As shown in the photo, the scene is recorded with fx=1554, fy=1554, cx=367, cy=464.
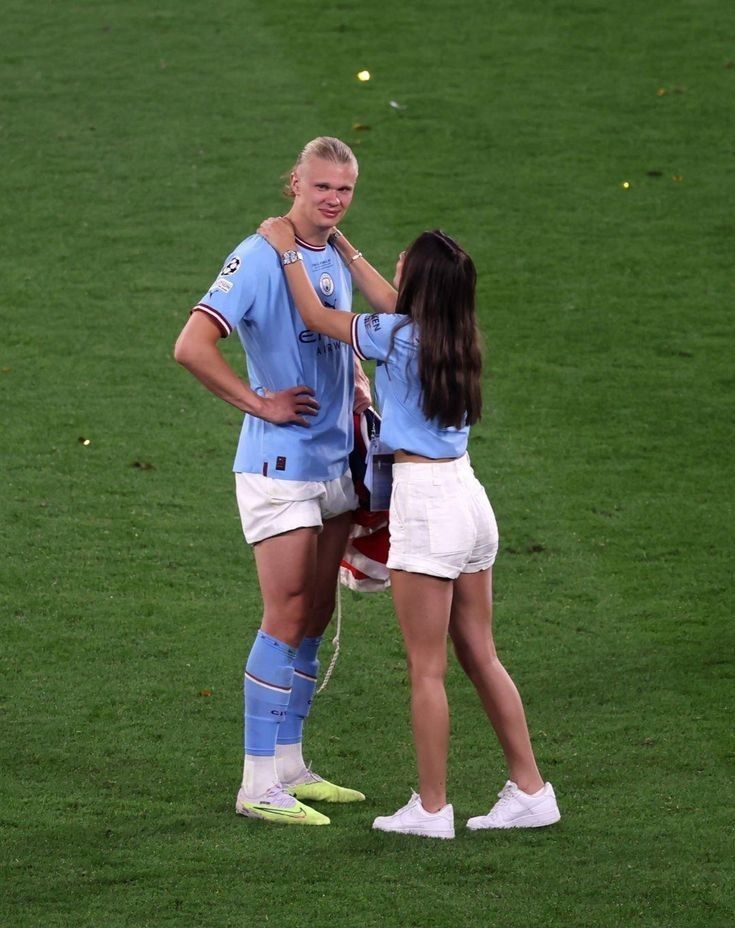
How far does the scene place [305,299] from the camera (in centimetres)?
429

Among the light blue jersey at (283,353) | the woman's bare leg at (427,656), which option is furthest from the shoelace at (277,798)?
the light blue jersey at (283,353)

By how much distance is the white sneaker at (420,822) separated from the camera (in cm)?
428

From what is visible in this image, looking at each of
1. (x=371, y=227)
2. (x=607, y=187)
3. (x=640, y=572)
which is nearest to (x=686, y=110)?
(x=607, y=187)

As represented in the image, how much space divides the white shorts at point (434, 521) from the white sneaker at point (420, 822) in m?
0.67

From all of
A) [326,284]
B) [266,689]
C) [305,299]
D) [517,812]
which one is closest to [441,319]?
[305,299]

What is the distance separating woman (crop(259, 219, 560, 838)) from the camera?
411 centimetres

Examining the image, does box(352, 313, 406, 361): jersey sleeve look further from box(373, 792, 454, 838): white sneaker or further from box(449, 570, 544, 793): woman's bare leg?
box(373, 792, 454, 838): white sneaker

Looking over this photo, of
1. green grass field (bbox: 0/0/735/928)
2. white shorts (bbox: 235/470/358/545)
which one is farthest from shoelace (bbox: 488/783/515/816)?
white shorts (bbox: 235/470/358/545)

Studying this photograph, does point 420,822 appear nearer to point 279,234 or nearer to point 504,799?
point 504,799

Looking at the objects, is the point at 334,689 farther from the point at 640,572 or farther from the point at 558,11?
the point at 558,11

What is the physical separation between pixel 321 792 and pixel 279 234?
5.46 feet

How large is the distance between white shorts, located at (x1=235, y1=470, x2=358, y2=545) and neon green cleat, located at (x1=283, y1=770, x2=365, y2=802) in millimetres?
800

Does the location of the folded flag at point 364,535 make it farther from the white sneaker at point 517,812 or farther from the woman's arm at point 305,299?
the white sneaker at point 517,812

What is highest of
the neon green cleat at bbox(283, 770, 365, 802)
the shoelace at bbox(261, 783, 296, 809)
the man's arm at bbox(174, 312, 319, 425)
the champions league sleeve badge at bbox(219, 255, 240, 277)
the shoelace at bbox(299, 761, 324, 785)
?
the champions league sleeve badge at bbox(219, 255, 240, 277)
